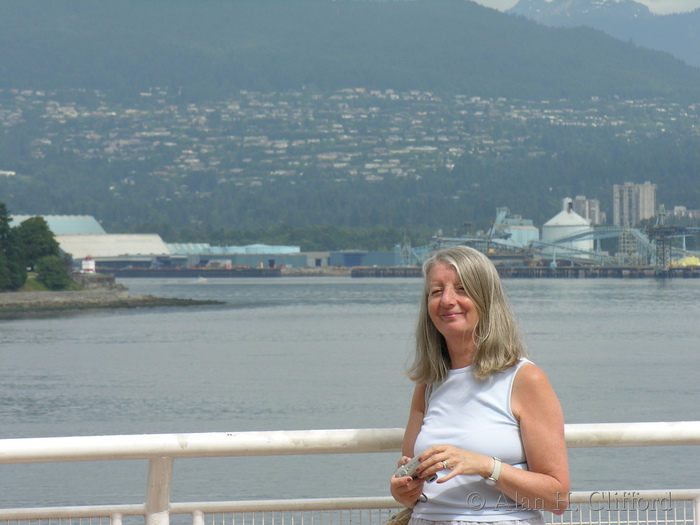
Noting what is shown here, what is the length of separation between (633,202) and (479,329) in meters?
127

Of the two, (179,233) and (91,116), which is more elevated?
(91,116)

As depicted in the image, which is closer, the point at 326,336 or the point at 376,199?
the point at 326,336

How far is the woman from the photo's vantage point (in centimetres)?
154

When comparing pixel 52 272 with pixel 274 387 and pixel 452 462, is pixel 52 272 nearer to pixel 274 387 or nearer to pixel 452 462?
pixel 274 387

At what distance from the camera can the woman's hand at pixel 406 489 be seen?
156 cm

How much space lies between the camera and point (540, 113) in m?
158

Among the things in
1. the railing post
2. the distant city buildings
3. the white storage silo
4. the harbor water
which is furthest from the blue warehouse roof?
the railing post

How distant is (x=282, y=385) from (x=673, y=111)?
144239mm

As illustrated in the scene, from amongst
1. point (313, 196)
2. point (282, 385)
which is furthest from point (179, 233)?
point (282, 385)

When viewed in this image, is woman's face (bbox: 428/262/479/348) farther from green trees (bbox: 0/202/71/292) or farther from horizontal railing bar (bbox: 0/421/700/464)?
green trees (bbox: 0/202/71/292)

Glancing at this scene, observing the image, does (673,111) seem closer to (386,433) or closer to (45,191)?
(45,191)

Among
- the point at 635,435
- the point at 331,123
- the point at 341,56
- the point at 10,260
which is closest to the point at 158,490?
the point at 635,435

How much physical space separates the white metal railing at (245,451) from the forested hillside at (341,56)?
166 meters

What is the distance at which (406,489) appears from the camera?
158cm
